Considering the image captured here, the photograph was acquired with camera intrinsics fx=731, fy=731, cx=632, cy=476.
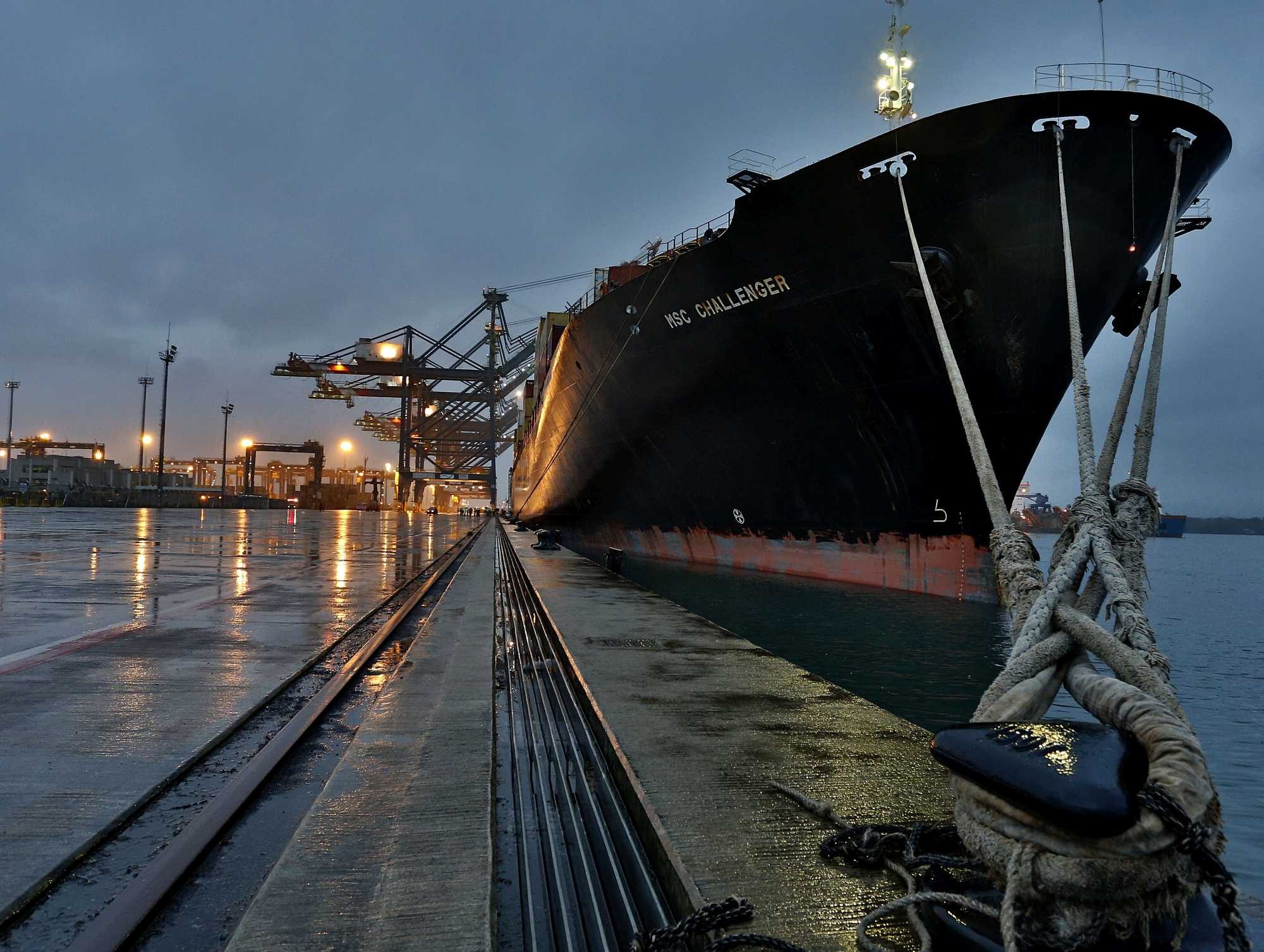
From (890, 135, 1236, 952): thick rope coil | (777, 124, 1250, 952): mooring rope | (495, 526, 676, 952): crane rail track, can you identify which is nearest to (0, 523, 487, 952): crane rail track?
(495, 526, 676, 952): crane rail track

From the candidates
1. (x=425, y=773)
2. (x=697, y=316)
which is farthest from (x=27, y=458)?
(x=425, y=773)

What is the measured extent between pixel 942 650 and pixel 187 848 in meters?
9.56

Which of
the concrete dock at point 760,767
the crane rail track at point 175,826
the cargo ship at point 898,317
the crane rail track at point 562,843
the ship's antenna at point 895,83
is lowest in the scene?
the crane rail track at point 562,843

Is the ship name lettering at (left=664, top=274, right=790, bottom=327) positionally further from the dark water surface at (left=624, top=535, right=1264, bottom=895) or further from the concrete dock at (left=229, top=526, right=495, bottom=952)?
the concrete dock at (left=229, top=526, right=495, bottom=952)

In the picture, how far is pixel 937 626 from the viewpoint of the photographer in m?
11.6

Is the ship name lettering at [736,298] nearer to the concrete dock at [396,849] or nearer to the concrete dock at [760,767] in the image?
the concrete dock at [760,767]

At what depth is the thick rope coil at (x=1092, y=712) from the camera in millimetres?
2002

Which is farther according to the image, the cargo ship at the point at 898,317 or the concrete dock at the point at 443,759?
the cargo ship at the point at 898,317

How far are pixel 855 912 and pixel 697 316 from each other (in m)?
14.9

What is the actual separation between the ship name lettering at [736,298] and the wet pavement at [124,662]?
844 cm

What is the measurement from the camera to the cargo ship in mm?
11859

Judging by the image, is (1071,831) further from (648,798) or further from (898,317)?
(898,317)

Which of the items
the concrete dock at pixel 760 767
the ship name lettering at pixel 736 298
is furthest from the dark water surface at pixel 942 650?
the ship name lettering at pixel 736 298

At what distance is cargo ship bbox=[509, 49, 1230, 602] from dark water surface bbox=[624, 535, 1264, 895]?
4.34ft
